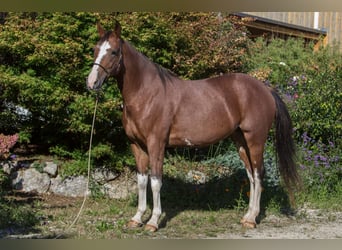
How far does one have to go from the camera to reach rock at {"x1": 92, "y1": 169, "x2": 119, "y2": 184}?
6541 mm

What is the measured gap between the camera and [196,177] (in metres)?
6.73

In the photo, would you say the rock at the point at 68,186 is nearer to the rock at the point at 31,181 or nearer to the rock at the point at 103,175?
the rock at the point at 31,181

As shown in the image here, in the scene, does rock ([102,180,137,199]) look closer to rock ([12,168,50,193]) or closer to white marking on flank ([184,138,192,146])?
rock ([12,168,50,193])

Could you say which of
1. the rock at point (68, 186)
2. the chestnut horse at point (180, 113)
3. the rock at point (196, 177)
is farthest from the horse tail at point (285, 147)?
the rock at point (68, 186)

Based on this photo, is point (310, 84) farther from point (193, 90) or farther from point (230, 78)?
point (193, 90)

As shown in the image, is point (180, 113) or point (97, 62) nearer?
point (97, 62)

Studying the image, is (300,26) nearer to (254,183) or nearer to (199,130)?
(254,183)

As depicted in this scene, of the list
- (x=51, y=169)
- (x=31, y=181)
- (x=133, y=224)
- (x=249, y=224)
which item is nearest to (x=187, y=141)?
(x=133, y=224)

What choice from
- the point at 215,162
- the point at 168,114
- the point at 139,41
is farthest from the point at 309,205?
the point at 139,41

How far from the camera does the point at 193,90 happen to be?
4.93 meters

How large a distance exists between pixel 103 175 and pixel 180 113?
7.52ft

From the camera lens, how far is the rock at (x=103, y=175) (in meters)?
6.54

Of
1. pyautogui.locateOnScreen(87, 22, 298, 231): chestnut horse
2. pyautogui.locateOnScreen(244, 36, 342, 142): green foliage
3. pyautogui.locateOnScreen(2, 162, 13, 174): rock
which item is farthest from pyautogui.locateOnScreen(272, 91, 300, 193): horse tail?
pyautogui.locateOnScreen(2, 162, 13, 174): rock

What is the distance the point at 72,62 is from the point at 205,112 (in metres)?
2.20
